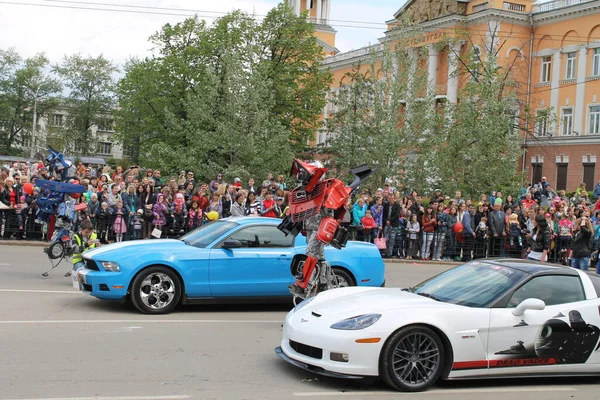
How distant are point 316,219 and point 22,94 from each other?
286ft

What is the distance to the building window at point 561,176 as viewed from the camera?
182 ft

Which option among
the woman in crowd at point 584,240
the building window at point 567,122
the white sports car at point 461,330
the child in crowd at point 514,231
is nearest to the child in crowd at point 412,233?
the child in crowd at point 514,231

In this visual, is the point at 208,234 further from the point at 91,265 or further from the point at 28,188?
the point at 28,188

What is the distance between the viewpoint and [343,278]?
40.0 feet

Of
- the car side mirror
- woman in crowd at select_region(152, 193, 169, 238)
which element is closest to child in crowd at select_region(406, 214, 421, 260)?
woman in crowd at select_region(152, 193, 169, 238)

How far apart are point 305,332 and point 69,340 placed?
3177 millimetres

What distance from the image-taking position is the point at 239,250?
11.6 meters

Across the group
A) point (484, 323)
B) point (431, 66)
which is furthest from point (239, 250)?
point (431, 66)

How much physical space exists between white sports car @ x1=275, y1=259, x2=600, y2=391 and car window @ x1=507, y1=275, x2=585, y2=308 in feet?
0.04

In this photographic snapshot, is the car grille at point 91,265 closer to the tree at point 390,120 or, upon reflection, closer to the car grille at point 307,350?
the car grille at point 307,350

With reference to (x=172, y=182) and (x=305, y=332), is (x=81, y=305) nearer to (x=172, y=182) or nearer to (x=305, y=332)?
(x=305, y=332)

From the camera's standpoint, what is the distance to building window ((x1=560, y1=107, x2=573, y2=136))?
55.3 meters

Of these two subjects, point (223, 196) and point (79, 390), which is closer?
point (79, 390)

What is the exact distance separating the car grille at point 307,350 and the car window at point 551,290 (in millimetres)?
2037
